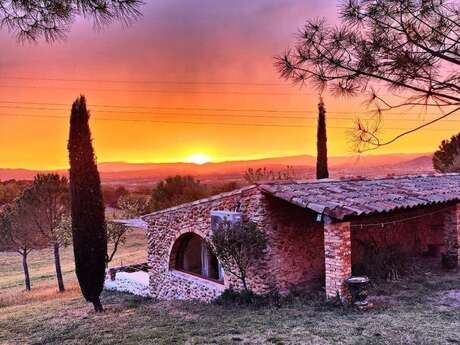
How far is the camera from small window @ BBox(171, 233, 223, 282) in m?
14.3

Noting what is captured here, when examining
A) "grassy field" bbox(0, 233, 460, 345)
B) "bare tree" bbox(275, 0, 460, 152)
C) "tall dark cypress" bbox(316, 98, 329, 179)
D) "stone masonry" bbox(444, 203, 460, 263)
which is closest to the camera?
"bare tree" bbox(275, 0, 460, 152)

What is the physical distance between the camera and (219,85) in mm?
20078

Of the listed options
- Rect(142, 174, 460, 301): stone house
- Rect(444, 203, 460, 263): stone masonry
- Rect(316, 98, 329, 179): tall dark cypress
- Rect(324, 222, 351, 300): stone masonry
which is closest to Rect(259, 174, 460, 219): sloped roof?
Rect(142, 174, 460, 301): stone house

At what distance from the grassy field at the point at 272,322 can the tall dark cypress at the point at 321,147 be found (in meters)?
13.5

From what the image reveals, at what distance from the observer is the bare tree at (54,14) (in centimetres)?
512

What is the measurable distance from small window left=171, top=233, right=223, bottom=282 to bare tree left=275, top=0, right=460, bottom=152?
27.1 feet

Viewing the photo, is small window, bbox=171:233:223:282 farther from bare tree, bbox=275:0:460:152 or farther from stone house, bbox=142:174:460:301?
bare tree, bbox=275:0:460:152

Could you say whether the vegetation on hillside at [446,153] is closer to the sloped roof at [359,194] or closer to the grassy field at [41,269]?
the sloped roof at [359,194]

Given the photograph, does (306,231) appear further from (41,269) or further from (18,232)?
(41,269)

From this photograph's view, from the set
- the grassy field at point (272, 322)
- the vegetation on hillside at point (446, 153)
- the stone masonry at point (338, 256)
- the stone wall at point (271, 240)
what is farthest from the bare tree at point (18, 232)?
the vegetation on hillside at point (446, 153)

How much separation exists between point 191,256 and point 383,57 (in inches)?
402

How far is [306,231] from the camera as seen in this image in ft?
38.4

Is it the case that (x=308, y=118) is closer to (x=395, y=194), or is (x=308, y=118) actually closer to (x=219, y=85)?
(x=219, y=85)

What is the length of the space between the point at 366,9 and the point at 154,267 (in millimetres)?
11969
